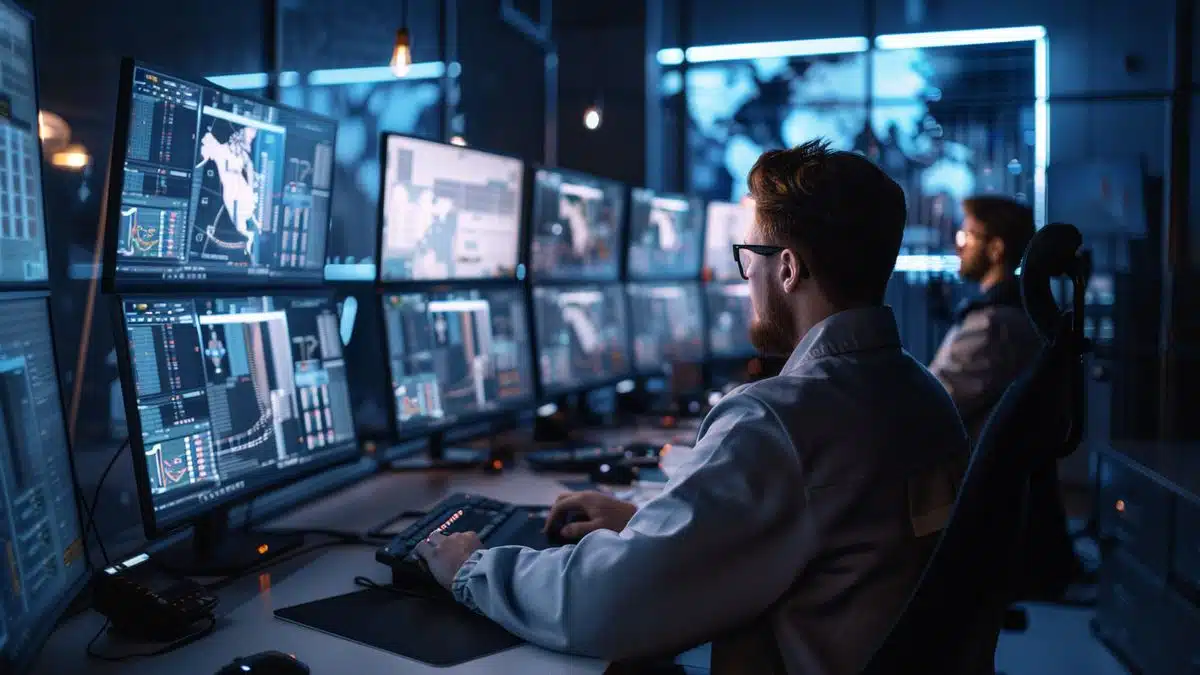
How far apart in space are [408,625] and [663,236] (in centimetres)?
262

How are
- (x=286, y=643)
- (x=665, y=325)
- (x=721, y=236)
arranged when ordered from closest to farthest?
(x=286, y=643), (x=665, y=325), (x=721, y=236)

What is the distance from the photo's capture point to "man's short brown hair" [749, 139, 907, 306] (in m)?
1.25

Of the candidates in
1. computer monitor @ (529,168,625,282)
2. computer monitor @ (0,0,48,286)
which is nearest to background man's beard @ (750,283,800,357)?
computer monitor @ (0,0,48,286)

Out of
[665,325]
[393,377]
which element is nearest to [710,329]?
[665,325]

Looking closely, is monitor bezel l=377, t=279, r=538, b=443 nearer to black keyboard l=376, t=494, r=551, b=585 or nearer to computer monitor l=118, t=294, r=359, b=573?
computer monitor l=118, t=294, r=359, b=573

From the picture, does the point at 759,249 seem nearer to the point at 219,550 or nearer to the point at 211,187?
the point at 211,187

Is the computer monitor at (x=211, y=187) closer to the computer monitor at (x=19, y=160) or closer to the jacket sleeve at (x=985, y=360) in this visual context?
the computer monitor at (x=19, y=160)

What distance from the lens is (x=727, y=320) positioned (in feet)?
13.5

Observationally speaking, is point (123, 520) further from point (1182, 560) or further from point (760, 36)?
point (760, 36)

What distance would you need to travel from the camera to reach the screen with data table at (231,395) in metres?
1.37

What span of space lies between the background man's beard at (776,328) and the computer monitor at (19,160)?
3.13 ft

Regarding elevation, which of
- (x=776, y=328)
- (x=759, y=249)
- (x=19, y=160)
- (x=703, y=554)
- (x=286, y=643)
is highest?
(x=19, y=160)

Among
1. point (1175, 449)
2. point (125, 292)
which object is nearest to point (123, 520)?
point (125, 292)

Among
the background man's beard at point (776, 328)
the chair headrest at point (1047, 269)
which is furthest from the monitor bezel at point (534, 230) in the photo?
the chair headrest at point (1047, 269)
